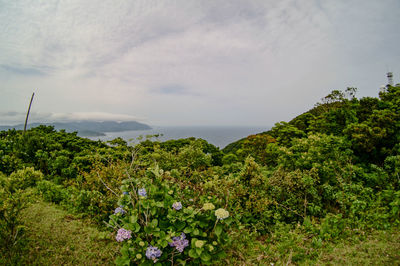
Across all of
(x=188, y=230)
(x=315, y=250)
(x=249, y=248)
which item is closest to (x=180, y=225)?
(x=188, y=230)

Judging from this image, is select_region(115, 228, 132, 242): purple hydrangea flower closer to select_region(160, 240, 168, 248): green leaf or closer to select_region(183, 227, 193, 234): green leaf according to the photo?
Result: select_region(160, 240, 168, 248): green leaf

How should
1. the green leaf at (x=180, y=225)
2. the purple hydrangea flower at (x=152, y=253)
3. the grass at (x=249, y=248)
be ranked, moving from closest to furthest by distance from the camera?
the purple hydrangea flower at (x=152, y=253)
the green leaf at (x=180, y=225)
the grass at (x=249, y=248)

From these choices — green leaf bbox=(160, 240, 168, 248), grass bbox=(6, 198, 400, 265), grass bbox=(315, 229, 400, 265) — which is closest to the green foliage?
grass bbox=(6, 198, 400, 265)

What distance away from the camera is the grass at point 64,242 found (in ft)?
9.33

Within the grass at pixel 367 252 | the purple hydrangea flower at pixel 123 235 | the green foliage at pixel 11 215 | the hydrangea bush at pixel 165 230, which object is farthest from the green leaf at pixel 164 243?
the grass at pixel 367 252

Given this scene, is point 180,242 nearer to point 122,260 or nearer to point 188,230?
point 188,230

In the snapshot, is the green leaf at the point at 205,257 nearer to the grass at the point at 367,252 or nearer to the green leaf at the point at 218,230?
the green leaf at the point at 218,230

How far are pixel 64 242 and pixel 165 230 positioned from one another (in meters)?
2.46

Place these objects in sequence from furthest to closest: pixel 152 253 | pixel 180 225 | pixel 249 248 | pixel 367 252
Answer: pixel 249 248 → pixel 367 252 → pixel 180 225 → pixel 152 253

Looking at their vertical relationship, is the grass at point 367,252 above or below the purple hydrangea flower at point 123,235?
below

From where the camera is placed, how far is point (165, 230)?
203 centimetres

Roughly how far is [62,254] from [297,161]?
5.71m

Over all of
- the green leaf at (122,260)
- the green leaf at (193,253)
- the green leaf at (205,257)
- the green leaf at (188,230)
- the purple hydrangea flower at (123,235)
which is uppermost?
the green leaf at (188,230)

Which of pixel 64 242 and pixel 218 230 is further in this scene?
pixel 64 242
